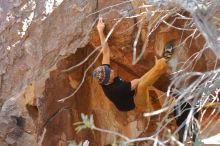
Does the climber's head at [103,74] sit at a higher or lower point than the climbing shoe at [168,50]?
lower

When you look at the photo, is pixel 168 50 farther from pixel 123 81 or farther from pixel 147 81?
pixel 123 81

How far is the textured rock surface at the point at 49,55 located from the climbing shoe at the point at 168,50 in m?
0.05

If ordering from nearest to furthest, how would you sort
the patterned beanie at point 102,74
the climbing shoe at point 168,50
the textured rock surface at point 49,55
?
the patterned beanie at point 102,74
the climbing shoe at point 168,50
the textured rock surface at point 49,55

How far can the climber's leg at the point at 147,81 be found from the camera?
13.1 feet

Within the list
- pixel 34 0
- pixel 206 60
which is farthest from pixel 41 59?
pixel 206 60

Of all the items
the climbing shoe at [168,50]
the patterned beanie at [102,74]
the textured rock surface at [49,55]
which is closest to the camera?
the patterned beanie at [102,74]

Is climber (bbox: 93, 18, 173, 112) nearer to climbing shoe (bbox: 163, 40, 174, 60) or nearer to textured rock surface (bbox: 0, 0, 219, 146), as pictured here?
climbing shoe (bbox: 163, 40, 174, 60)

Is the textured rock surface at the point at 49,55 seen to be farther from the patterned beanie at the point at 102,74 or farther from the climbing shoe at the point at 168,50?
the patterned beanie at the point at 102,74

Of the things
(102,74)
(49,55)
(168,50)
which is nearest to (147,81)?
(168,50)

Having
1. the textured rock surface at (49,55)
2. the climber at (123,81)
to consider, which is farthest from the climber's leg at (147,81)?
the textured rock surface at (49,55)

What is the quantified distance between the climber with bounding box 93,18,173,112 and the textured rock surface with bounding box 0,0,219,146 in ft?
0.55

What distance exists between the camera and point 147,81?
4.09m

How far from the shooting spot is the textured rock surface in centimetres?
415

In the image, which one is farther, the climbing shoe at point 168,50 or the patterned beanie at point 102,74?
the climbing shoe at point 168,50
